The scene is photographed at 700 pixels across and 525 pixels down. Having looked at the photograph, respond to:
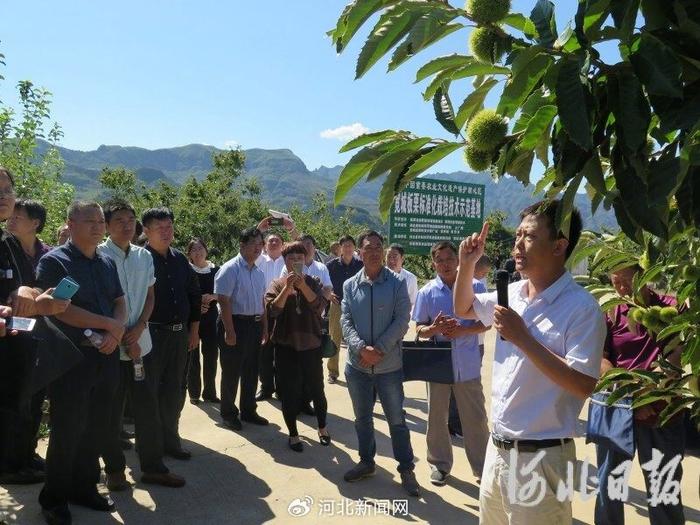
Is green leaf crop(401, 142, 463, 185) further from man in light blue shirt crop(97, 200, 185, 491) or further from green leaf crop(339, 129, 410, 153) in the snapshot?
man in light blue shirt crop(97, 200, 185, 491)

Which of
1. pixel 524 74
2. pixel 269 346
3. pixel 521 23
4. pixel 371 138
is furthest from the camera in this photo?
pixel 269 346

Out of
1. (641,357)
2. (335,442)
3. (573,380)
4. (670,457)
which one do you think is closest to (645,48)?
(573,380)

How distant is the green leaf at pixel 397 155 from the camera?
4.83 ft

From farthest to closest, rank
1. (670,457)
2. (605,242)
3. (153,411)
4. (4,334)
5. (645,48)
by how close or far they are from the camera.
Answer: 1. (153,411)
2. (670,457)
3. (4,334)
4. (605,242)
5. (645,48)

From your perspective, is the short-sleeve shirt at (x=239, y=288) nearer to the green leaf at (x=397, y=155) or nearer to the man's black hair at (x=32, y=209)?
the man's black hair at (x=32, y=209)

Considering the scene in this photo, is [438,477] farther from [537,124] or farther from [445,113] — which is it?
A: [537,124]

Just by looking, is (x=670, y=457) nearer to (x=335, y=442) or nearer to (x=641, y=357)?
(x=641, y=357)

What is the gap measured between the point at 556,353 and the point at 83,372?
117 inches

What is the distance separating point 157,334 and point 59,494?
4.74 ft

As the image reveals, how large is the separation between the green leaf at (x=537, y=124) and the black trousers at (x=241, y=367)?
5182 millimetres

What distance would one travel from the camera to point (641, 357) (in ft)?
11.5

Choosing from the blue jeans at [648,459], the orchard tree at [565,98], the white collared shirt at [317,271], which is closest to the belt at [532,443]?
the orchard tree at [565,98]

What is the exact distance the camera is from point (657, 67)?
3.72 feet

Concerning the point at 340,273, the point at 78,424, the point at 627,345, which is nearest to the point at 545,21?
the point at 627,345
